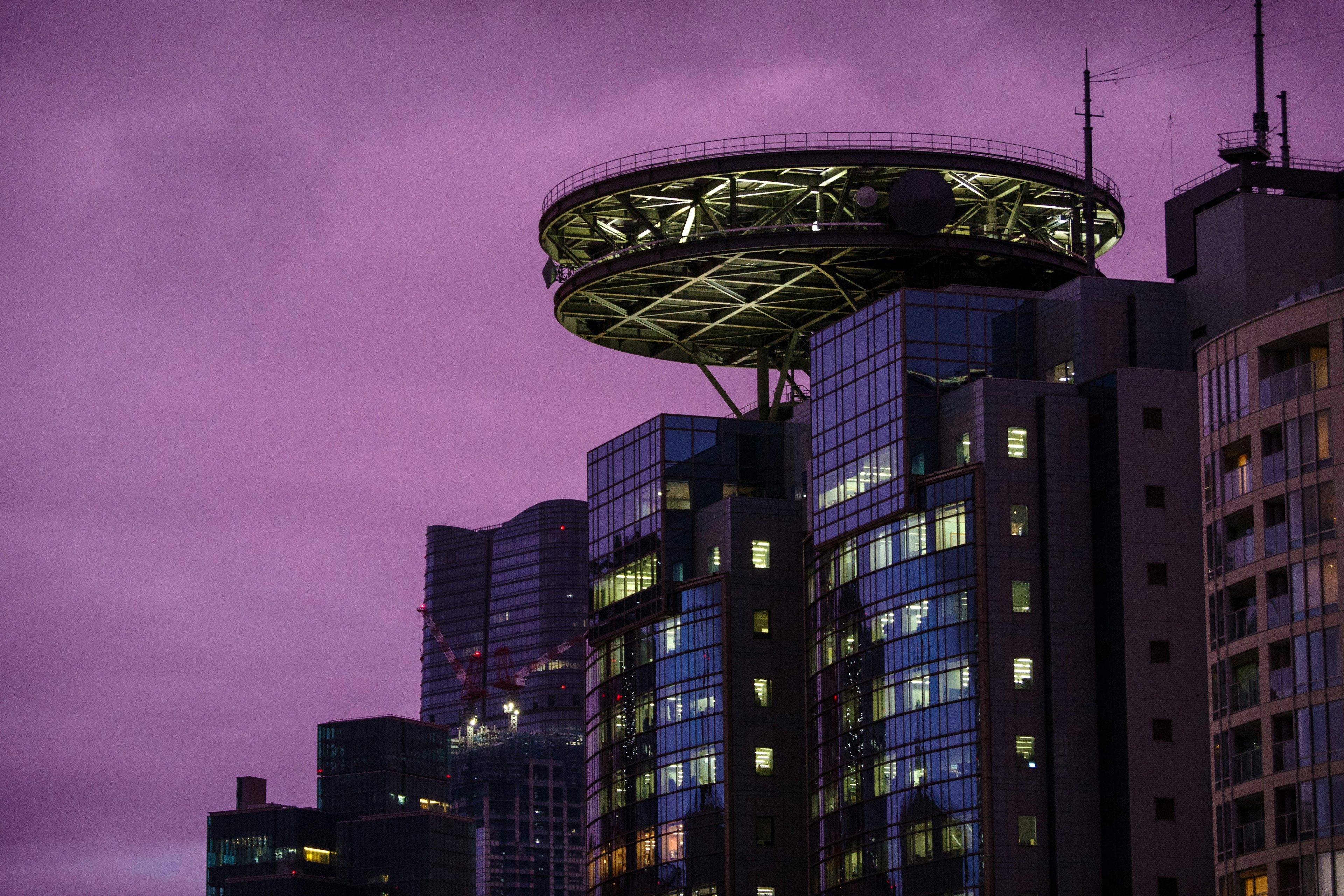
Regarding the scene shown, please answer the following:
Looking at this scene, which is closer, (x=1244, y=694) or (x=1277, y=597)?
(x=1277, y=597)

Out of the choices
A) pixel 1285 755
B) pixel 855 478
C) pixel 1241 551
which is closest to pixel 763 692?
pixel 855 478

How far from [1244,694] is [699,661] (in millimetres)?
61100

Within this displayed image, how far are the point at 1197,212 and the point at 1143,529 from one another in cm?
2289

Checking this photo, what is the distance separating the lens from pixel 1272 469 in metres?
123

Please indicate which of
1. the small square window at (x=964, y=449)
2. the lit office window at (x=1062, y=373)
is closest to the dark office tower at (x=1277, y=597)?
the small square window at (x=964, y=449)

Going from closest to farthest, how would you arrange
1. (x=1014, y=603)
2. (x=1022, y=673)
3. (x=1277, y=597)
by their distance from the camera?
(x=1277, y=597)
(x=1022, y=673)
(x=1014, y=603)

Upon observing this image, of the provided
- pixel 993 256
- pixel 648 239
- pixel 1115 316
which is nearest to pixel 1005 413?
pixel 1115 316

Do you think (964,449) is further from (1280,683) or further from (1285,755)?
(1285,755)

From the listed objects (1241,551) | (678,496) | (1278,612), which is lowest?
(1278,612)

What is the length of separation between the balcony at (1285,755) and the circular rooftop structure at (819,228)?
62.4 m

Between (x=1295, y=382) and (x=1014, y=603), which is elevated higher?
(x=1295, y=382)

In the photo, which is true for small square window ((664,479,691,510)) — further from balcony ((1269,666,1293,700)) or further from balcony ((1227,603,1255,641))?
balcony ((1269,666,1293,700))

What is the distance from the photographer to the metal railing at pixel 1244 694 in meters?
123

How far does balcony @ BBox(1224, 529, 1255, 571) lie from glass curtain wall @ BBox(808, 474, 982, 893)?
88.1ft
